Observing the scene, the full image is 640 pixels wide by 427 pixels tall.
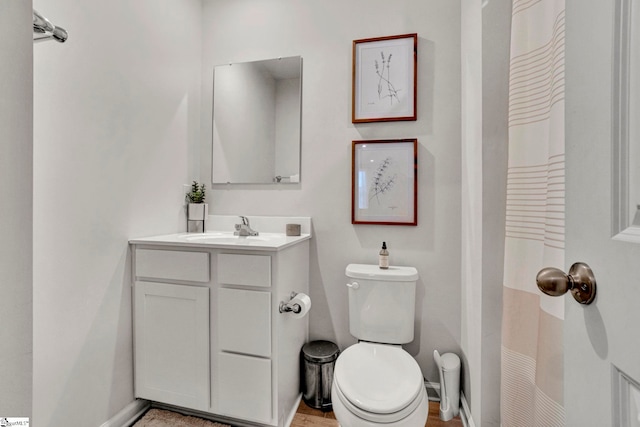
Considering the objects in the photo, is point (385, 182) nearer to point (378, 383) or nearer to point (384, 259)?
point (384, 259)

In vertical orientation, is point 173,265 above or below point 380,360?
above

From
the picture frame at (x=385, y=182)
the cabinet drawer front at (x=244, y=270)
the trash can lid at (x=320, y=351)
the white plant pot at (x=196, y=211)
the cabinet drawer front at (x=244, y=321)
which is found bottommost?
the trash can lid at (x=320, y=351)

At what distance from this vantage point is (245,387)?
1.50m

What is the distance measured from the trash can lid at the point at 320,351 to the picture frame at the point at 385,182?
0.76 m

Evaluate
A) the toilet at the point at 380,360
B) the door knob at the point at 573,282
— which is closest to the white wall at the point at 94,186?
the toilet at the point at 380,360

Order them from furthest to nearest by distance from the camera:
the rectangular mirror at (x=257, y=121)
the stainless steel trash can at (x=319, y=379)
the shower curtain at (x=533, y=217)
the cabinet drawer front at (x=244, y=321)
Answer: the rectangular mirror at (x=257, y=121)
the stainless steel trash can at (x=319, y=379)
the cabinet drawer front at (x=244, y=321)
the shower curtain at (x=533, y=217)

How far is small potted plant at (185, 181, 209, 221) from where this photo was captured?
6.85ft

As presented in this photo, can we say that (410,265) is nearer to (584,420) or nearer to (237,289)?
(237,289)

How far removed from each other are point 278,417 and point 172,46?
2.20m

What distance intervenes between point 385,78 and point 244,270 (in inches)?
54.5

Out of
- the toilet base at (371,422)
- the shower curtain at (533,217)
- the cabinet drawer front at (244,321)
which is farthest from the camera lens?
the cabinet drawer front at (244,321)

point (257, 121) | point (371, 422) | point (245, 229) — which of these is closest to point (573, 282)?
point (371, 422)

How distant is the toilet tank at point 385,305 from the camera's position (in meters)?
1.67

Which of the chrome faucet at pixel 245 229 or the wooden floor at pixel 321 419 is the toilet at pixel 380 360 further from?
the chrome faucet at pixel 245 229
